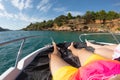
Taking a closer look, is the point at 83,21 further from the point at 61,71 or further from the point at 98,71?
the point at 98,71

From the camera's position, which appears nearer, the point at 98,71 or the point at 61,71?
the point at 98,71

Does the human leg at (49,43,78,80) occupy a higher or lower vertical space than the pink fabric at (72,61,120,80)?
lower

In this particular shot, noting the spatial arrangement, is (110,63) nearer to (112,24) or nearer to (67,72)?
(67,72)

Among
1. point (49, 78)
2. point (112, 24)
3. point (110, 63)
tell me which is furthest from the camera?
point (112, 24)

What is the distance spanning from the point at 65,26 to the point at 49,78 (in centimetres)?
7113

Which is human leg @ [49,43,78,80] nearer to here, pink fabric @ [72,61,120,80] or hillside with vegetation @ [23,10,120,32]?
pink fabric @ [72,61,120,80]

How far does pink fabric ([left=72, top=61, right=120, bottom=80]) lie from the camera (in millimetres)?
1385

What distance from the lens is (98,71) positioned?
4.71ft

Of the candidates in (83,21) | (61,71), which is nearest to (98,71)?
(61,71)

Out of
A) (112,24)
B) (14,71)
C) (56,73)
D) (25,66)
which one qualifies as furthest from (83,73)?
(112,24)

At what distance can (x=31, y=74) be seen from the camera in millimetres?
2086

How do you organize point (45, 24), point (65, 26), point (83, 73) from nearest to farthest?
point (83, 73)
point (65, 26)
point (45, 24)

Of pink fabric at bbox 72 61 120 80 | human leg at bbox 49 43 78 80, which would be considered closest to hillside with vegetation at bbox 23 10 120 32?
human leg at bbox 49 43 78 80

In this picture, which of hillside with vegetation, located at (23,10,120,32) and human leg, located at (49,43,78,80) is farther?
hillside with vegetation, located at (23,10,120,32)
